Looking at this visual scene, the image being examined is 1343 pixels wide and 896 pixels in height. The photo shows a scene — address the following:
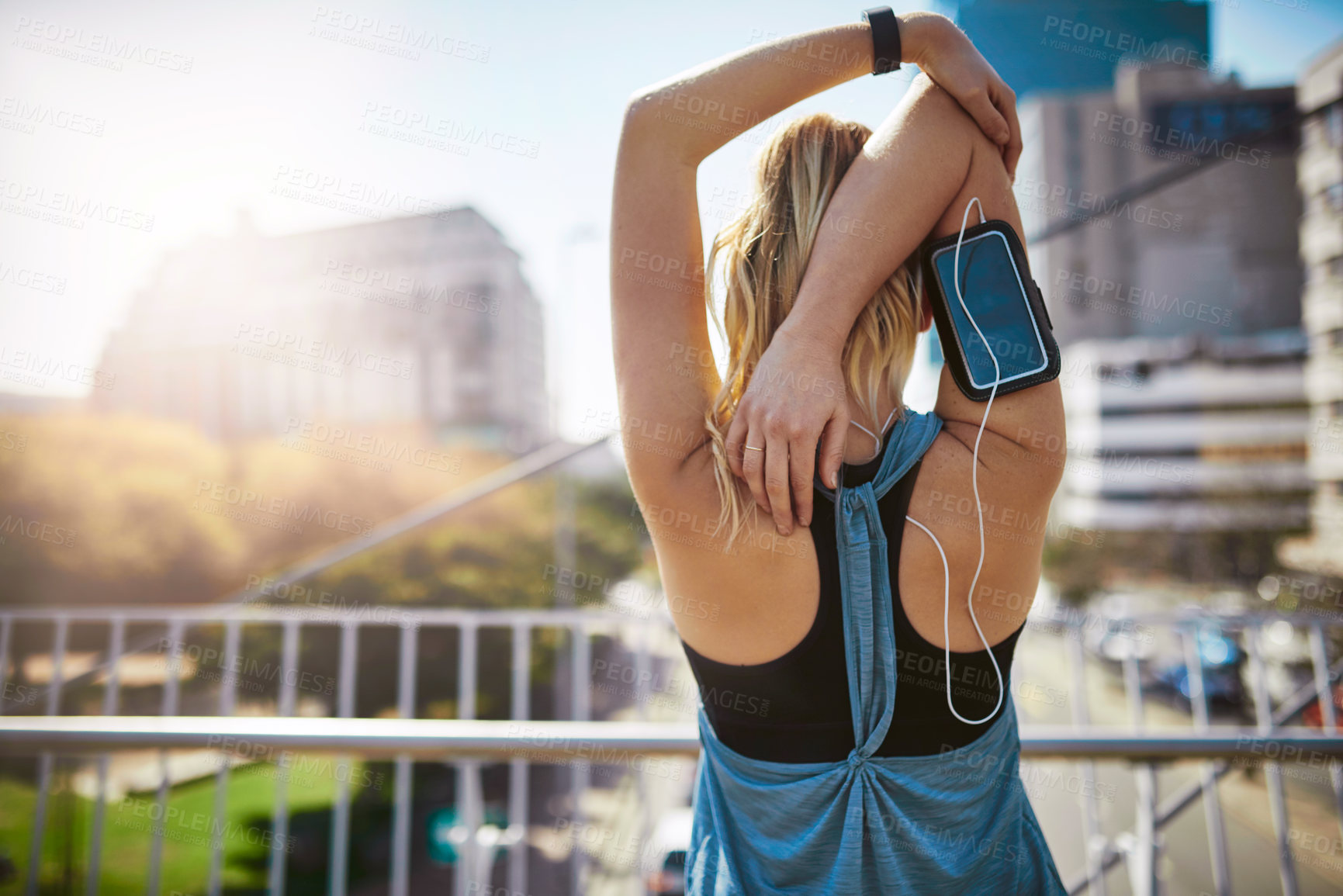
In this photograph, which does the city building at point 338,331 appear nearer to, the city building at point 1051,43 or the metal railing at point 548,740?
the metal railing at point 548,740

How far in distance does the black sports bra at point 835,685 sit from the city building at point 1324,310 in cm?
2520

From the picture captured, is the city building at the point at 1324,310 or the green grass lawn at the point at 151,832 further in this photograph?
the city building at the point at 1324,310

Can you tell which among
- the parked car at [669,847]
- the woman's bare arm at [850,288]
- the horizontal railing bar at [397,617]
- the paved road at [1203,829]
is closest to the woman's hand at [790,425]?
the woman's bare arm at [850,288]

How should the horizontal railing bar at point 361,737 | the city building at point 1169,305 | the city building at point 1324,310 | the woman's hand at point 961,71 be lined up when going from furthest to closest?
1. the city building at point 1169,305
2. the city building at point 1324,310
3. the horizontal railing bar at point 361,737
4. the woman's hand at point 961,71

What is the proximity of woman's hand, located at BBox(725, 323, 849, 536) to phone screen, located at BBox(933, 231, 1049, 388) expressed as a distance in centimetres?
17

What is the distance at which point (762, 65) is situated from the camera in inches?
29.3

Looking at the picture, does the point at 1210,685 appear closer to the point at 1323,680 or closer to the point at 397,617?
the point at 1323,680

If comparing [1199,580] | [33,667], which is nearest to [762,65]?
[33,667]

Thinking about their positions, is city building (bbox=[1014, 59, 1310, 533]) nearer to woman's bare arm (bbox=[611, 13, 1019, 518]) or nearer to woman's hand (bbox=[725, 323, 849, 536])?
woman's bare arm (bbox=[611, 13, 1019, 518])

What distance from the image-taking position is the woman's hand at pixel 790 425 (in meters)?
0.63

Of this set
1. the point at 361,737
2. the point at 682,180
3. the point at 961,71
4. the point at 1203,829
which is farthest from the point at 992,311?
the point at 1203,829

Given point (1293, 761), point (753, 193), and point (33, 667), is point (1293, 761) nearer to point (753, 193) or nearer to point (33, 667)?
Result: point (753, 193)

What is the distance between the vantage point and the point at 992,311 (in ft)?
2.40

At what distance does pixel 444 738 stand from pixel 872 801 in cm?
109
